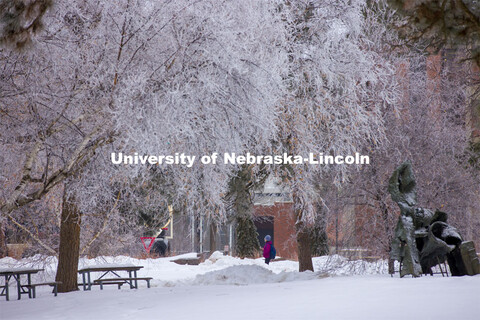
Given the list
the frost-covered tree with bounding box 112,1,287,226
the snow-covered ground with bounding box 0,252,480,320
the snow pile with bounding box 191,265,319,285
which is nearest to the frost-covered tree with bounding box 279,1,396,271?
the snow pile with bounding box 191,265,319,285

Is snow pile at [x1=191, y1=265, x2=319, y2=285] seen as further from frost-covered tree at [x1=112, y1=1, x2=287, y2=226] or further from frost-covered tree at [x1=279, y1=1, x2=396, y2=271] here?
frost-covered tree at [x1=112, y1=1, x2=287, y2=226]

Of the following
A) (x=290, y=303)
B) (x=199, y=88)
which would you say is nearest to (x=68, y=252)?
(x=199, y=88)

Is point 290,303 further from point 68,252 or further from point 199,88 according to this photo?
point 68,252

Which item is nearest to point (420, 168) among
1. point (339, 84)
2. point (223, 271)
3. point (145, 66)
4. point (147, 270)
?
point (339, 84)

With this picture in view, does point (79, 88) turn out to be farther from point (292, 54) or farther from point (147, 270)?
point (147, 270)

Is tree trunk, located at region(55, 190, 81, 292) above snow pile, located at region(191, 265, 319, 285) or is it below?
above

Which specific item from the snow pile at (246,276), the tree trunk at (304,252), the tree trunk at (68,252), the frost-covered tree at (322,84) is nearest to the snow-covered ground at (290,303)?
the tree trunk at (68,252)

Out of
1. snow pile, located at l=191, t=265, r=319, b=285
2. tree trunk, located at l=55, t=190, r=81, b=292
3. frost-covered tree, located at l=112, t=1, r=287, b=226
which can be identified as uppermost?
frost-covered tree, located at l=112, t=1, r=287, b=226

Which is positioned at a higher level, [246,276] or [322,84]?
[322,84]

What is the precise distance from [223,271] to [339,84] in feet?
21.8

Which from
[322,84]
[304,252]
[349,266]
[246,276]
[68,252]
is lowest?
[246,276]

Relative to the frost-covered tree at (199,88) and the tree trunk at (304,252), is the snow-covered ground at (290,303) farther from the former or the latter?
the tree trunk at (304,252)

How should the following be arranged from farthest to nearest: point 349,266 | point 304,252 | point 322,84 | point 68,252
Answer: point 304,252
point 349,266
point 68,252
point 322,84

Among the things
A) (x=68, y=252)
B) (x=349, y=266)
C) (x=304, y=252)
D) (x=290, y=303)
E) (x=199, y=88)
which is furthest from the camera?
(x=304, y=252)
